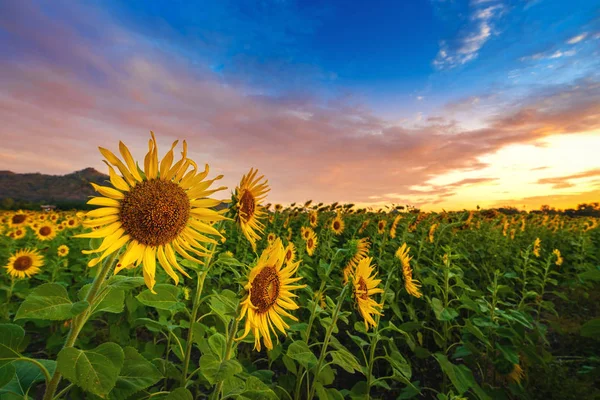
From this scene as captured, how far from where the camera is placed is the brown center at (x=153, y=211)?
1913 millimetres

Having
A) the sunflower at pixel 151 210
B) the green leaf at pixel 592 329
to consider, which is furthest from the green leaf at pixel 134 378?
the green leaf at pixel 592 329

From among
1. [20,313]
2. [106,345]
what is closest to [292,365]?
[106,345]

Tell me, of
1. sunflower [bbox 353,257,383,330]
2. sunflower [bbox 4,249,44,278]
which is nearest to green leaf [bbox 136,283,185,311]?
sunflower [bbox 353,257,383,330]

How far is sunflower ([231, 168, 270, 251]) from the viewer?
2.60 meters

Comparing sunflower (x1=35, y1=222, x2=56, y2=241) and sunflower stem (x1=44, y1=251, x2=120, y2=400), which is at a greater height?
sunflower stem (x1=44, y1=251, x2=120, y2=400)

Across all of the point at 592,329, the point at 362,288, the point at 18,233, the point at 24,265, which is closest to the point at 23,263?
the point at 24,265

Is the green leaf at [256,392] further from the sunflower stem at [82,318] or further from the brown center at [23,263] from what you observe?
the brown center at [23,263]

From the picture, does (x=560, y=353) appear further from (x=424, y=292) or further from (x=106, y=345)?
(x=106, y=345)

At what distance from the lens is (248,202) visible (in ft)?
8.93

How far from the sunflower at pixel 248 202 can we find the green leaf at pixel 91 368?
3.88ft

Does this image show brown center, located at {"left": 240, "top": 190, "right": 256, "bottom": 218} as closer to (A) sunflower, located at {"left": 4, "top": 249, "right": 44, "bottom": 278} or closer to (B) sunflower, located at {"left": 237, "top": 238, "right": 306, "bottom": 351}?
(B) sunflower, located at {"left": 237, "top": 238, "right": 306, "bottom": 351}

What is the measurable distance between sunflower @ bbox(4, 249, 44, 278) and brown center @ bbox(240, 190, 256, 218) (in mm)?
5521

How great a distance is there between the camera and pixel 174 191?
2027 mm

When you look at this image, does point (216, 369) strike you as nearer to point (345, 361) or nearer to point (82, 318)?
point (82, 318)
